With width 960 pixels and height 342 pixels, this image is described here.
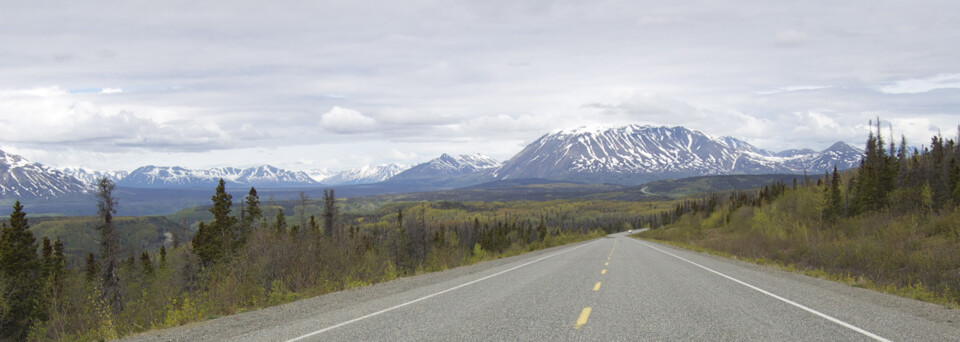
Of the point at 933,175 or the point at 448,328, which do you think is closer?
the point at 448,328

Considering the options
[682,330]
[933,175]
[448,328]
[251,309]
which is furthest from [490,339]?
[933,175]

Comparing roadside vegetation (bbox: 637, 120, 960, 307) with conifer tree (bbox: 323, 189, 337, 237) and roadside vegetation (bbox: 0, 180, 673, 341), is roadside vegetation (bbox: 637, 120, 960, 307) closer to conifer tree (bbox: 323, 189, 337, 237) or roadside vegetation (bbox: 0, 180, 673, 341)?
roadside vegetation (bbox: 0, 180, 673, 341)

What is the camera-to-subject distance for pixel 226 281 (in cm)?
1379

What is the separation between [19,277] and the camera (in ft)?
103

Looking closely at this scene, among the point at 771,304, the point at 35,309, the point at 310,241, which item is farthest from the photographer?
the point at 35,309

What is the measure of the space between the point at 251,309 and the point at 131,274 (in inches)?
1822

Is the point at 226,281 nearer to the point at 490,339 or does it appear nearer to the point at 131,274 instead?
the point at 490,339

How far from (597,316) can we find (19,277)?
37.4 meters

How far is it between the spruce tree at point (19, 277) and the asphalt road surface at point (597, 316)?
2133 centimetres

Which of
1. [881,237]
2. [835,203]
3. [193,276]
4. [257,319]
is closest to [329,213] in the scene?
[193,276]

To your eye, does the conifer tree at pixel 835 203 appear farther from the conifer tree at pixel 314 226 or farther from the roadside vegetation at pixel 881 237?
the conifer tree at pixel 314 226

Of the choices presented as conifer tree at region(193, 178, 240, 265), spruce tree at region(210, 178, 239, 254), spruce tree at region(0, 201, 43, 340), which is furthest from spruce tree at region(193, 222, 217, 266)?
spruce tree at region(0, 201, 43, 340)

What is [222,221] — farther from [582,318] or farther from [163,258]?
[582,318]

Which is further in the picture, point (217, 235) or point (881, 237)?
point (217, 235)
